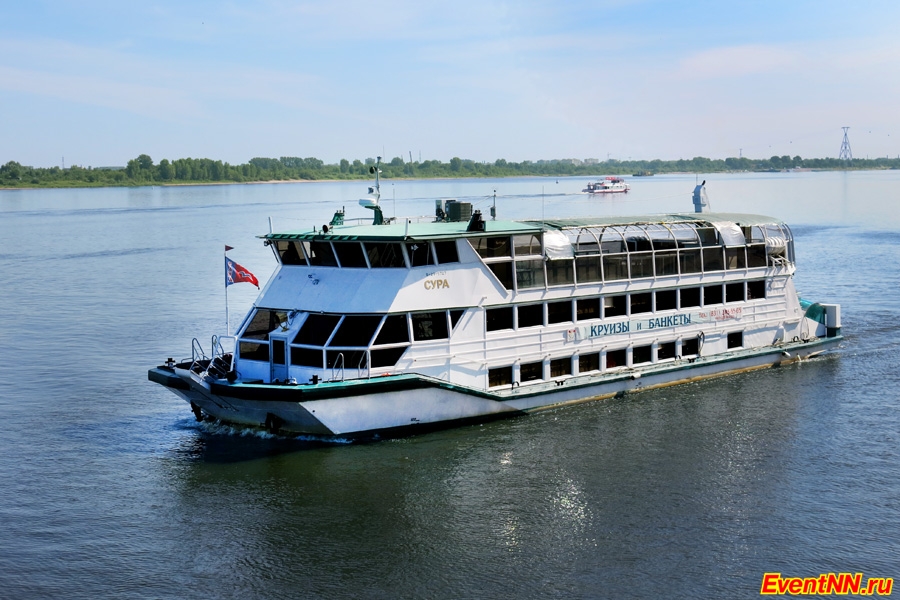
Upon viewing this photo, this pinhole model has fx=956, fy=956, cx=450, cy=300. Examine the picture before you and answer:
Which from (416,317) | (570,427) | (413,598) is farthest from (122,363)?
(413,598)

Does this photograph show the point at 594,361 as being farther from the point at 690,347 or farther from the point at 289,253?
the point at 289,253

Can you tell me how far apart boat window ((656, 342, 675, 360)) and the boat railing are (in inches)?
451

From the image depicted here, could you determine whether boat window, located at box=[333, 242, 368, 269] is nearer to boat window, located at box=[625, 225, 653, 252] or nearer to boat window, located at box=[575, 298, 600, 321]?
boat window, located at box=[575, 298, 600, 321]

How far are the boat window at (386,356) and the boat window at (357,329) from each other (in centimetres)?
44

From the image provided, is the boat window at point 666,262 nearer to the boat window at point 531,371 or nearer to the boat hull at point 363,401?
the boat hull at point 363,401

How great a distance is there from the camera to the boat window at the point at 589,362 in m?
29.7

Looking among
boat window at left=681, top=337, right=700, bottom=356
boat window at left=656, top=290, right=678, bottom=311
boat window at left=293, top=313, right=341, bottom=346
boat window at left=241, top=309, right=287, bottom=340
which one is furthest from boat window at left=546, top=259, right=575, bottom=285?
boat window at left=241, top=309, right=287, bottom=340

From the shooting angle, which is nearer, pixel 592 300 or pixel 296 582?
pixel 296 582

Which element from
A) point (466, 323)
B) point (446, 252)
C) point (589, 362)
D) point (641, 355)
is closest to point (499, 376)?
point (466, 323)

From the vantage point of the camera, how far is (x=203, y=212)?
437 feet

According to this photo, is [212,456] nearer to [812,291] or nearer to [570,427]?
[570,427]

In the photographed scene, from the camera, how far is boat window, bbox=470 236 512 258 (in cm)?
2719

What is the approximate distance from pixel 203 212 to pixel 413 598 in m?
122

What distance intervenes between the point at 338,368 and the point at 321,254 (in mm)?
3522
